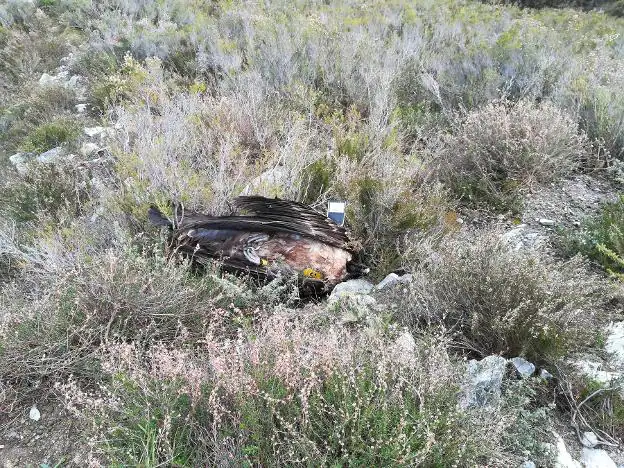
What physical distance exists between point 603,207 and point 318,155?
2251 mm

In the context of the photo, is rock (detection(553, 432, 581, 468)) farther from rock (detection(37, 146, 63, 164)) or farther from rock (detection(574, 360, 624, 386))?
rock (detection(37, 146, 63, 164))

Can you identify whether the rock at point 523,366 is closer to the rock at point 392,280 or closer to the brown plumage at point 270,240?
the rock at point 392,280

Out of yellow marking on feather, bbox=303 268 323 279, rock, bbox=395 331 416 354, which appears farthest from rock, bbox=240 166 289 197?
rock, bbox=395 331 416 354

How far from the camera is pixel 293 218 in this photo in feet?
10.1

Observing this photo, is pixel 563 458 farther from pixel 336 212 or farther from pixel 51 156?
pixel 51 156

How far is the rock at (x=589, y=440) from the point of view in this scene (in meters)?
2.03

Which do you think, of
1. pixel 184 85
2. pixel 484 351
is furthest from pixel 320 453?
pixel 184 85

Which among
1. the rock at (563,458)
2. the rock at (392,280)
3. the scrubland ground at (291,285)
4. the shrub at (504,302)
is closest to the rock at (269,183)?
the scrubland ground at (291,285)

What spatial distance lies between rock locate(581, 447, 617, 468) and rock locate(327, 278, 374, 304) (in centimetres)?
135

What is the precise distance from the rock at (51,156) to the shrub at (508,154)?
3.78 m

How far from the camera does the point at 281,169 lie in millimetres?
3789

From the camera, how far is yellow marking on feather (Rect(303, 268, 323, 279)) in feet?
9.83

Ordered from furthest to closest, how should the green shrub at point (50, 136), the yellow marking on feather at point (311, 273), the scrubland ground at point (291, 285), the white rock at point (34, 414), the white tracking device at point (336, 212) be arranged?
the green shrub at point (50, 136)
the white tracking device at point (336, 212)
the yellow marking on feather at point (311, 273)
the white rock at point (34, 414)
the scrubland ground at point (291, 285)

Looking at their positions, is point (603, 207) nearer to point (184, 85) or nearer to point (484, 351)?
point (484, 351)
